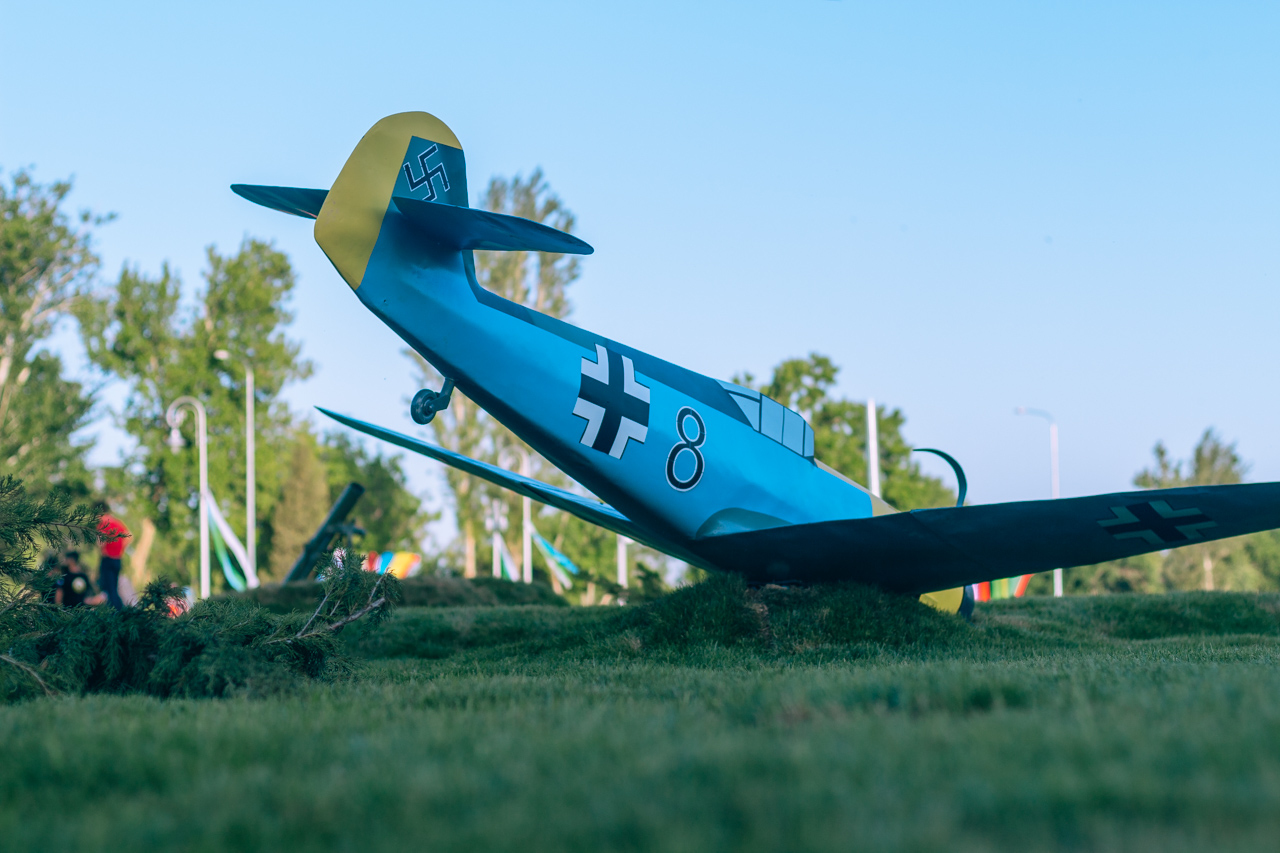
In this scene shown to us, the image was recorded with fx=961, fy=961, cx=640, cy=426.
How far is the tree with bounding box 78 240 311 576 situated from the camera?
129 ft

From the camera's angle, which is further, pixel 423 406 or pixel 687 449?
pixel 687 449

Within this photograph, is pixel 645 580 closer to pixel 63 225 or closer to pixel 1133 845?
pixel 1133 845

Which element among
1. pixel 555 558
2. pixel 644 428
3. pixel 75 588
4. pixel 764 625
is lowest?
pixel 764 625

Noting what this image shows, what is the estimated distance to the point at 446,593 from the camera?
49.1 feet

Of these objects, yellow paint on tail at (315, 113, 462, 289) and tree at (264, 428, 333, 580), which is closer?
yellow paint on tail at (315, 113, 462, 289)

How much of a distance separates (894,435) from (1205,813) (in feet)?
118

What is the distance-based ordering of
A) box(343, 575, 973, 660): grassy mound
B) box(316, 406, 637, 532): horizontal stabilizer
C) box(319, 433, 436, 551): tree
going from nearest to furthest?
1. box(343, 575, 973, 660): grassy mound
2. box(316, 406, 637, 532): horizontal stabilizer
3. box(319, 433, 436, 551): tree

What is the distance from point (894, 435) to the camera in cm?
3694

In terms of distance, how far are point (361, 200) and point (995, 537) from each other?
528 centimetres

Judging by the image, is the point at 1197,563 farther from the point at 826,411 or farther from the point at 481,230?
the point at 481,230

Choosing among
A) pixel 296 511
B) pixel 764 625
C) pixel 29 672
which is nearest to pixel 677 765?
pixel 29 672

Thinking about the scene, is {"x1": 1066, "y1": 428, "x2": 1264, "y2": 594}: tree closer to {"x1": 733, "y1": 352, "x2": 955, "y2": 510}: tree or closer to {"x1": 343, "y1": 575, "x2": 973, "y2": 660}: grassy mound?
{"x1": 733, "y1": 352, "x2": 955, "y2": 510}: tree

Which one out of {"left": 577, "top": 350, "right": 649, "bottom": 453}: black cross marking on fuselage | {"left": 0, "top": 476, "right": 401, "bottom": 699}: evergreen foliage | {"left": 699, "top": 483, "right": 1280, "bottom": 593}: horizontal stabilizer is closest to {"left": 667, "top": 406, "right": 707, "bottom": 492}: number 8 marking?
{"left": 577, "top": 350, "right": 649, "bottom": 453}: black cross marking on fuselage

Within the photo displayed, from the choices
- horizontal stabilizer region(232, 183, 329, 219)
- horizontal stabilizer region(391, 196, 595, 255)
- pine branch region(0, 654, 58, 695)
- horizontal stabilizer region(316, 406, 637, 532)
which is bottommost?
pine branch region(0, 654, 58, 695)
